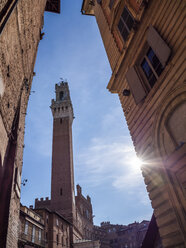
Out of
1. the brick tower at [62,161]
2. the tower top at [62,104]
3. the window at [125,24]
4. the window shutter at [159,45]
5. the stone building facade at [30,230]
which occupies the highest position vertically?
the tower top at [62,104]

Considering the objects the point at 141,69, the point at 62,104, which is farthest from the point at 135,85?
the point at 62,104

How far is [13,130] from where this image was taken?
6.49m

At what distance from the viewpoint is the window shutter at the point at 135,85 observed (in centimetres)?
578

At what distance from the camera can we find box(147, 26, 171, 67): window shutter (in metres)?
4.66

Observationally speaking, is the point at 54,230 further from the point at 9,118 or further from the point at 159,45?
the point at 159,45

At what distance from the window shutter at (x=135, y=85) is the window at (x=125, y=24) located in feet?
6.00

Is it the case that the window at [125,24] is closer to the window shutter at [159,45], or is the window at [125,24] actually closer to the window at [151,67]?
the window at [151,67]

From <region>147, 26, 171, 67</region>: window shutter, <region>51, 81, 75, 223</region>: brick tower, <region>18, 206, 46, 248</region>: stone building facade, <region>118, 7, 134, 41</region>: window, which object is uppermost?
<region>51, 81, 75, 223</region>: brick tower

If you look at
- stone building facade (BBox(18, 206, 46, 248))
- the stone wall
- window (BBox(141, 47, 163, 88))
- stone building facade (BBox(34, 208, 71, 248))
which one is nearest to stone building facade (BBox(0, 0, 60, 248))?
the stone wall

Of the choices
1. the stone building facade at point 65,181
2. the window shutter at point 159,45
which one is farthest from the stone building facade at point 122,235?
the window shutter at point 159,45

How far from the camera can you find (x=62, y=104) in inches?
1881

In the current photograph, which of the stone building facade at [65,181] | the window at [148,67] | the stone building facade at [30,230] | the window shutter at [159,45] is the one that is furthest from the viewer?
the stone building facade at [65,181]

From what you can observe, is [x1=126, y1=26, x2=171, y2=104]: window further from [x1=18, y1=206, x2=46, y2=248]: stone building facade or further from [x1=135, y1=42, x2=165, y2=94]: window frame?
→ [x1=18, y1=206, x2=46, y2=248]: stone building facade

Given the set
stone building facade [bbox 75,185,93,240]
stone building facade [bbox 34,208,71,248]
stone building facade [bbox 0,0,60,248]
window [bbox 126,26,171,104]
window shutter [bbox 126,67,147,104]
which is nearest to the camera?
stone building facade [bbox 0,0,60,248]
